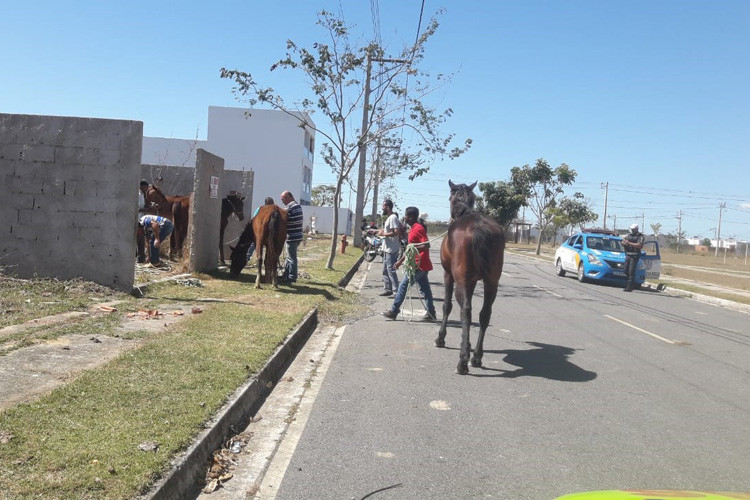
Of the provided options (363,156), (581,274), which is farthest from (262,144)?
(581,274)

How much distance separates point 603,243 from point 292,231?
516 inches

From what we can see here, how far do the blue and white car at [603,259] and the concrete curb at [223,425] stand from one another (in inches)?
593

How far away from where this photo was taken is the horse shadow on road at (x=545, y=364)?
753 cm

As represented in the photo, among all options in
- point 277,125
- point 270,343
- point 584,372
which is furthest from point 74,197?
point 277,125

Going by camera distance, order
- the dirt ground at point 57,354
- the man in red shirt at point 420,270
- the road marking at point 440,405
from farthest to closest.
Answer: the man in red shirt at point 420,270
the road marking at point 440,405
the dirt ground at point 57,354

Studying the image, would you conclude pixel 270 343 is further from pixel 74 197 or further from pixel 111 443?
pixel 74 197

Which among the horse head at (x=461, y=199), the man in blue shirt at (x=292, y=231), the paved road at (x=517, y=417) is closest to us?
the paved road at (x=517, y=417)

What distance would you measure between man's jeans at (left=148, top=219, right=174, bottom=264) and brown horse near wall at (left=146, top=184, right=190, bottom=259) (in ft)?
3.84

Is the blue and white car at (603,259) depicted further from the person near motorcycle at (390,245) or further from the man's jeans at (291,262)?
the man's jeans at (291,262)

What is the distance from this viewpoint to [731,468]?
4867mm

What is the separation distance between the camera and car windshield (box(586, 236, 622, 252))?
2250 cm

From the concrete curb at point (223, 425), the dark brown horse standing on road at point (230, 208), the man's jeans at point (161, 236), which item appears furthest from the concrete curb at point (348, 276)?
the concrete curb at point (223, 425)

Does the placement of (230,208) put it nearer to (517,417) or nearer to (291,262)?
(291,262)

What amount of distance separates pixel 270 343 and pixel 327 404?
186 centimetres
